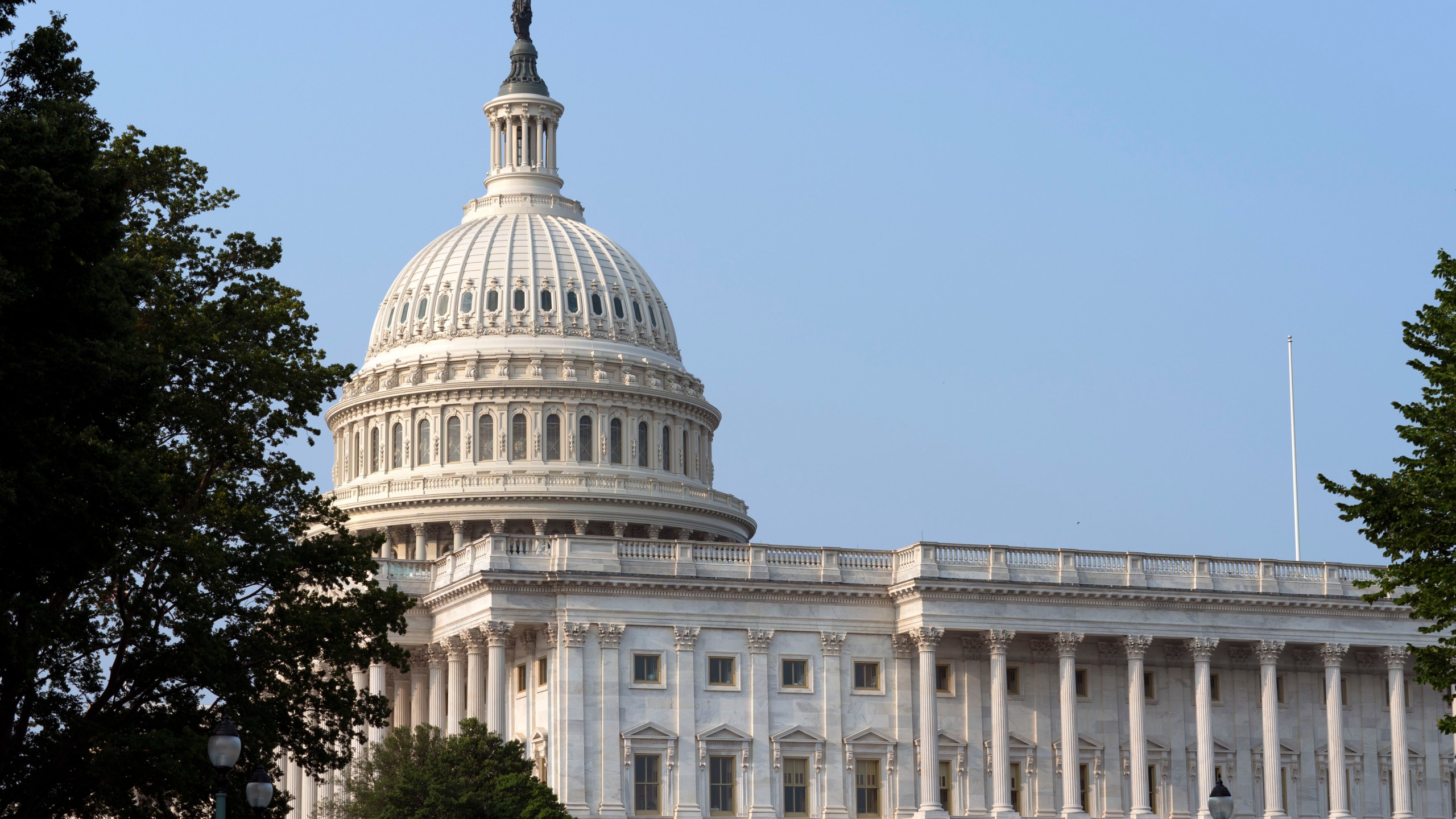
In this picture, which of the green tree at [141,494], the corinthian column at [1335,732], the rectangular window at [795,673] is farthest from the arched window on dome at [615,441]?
the green tree at [141,494]

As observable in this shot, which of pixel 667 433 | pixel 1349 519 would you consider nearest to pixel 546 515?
pixel 667 433

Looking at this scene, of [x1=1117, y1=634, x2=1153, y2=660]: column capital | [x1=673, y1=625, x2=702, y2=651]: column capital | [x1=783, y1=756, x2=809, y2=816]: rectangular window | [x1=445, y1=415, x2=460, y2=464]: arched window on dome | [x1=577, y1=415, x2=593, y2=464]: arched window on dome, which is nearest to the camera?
[x1=673, y1=625, x2=702, y2=651]: column capital

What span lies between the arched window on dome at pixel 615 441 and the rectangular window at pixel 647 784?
4298cm

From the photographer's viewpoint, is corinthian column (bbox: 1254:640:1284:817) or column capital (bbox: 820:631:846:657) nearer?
column capital (bbox: 820:631:846:657)

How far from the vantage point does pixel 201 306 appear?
2452 inches

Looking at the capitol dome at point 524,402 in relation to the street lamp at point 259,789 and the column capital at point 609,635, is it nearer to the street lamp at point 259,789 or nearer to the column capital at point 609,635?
the column capital at point 609,635

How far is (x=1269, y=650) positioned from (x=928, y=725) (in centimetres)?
1803

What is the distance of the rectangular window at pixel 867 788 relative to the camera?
350ft

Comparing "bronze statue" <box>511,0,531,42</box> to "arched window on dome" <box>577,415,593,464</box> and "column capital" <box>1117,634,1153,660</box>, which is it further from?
"column capital" <box>1117,634,1153,660</box>

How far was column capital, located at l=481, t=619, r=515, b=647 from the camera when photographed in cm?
10350

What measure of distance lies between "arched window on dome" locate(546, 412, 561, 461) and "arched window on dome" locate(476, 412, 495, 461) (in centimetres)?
322

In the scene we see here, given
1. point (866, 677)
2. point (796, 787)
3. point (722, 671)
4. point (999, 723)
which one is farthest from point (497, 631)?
point (999, 723)

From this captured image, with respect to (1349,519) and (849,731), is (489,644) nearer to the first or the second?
(849,731)

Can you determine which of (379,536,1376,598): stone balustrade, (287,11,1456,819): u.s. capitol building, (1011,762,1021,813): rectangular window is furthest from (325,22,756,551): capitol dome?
A: (1011,762,1021,813): rectangular window
